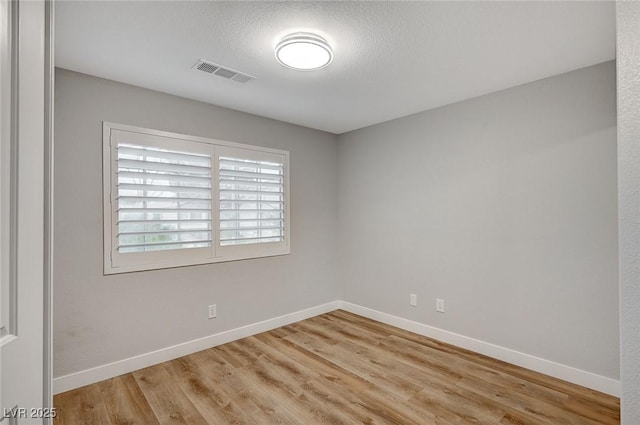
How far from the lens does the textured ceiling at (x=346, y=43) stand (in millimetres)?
1797

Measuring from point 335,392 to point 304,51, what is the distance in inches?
96.9

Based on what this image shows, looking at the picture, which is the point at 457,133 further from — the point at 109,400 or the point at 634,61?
the point at 109,400

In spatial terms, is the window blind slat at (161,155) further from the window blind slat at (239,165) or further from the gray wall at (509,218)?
the gray wall at (509,218)

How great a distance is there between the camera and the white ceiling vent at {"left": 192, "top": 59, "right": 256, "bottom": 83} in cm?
242

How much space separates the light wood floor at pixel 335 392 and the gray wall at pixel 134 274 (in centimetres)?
33

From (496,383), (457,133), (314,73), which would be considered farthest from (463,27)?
(496,383)

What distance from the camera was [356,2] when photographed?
173cm

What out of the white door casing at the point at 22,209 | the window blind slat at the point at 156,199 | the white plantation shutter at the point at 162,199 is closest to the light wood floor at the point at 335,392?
the white plantation shutter at the point at 162,199

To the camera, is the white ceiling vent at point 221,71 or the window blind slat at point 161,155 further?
the window blind slat at point 161,155

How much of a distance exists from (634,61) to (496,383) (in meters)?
2.39

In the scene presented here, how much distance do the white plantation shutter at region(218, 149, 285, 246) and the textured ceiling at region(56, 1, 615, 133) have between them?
0.76 meters

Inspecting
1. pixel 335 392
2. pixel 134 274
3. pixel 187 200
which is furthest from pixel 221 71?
pixel 335 392

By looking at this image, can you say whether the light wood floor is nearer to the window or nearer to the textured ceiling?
the window

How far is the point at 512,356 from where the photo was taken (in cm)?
286
